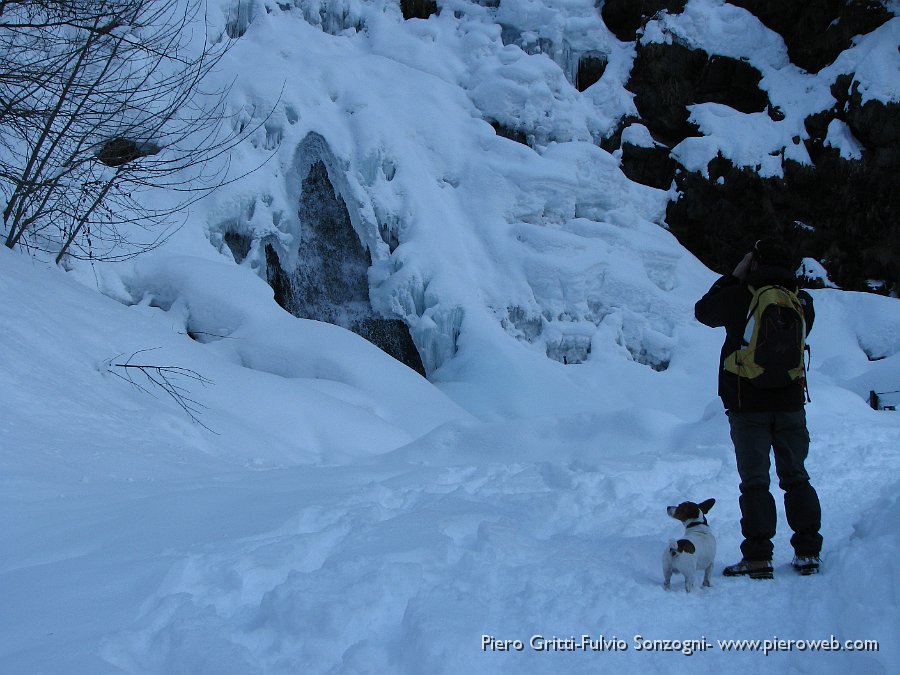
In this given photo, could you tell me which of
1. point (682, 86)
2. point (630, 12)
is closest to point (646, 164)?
point (682, 86)

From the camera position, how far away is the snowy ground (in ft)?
6.76

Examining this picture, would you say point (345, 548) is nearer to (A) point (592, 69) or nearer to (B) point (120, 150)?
(B) point (120, 150)

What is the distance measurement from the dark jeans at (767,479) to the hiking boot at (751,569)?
38 mm

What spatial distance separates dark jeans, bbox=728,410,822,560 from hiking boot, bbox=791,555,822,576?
30 mm

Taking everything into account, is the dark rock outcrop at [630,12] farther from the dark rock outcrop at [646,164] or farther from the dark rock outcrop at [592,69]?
the dark rock outcrop at [646,164]

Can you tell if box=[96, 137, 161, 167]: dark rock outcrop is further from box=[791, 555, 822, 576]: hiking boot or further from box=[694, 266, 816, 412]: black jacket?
box=[791, 555, 822, 576]: hiking boot

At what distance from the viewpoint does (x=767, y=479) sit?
3.02 m

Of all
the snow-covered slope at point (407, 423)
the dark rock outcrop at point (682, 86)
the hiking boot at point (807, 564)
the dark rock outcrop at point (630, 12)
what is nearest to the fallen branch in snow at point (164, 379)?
the snow-covered slope at point (407, 423)

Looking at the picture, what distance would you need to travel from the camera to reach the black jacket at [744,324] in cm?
303

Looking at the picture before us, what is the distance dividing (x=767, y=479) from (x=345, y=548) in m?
1.80

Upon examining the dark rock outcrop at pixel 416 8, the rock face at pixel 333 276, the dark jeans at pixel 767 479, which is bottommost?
the dark jeans at pixel 767 479

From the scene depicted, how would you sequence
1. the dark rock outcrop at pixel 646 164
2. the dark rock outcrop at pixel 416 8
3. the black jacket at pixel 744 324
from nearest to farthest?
the black jacket at pixel 744 324
the dark rock outcrop at pixel 416 8
the dark rock outcrop at pixel 646 164

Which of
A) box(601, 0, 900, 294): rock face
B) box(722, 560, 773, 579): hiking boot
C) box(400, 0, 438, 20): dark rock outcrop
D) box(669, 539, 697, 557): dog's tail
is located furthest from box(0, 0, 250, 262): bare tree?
box(601, 0, 900, 294): rock face

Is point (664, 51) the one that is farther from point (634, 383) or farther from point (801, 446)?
point (801, 446)
